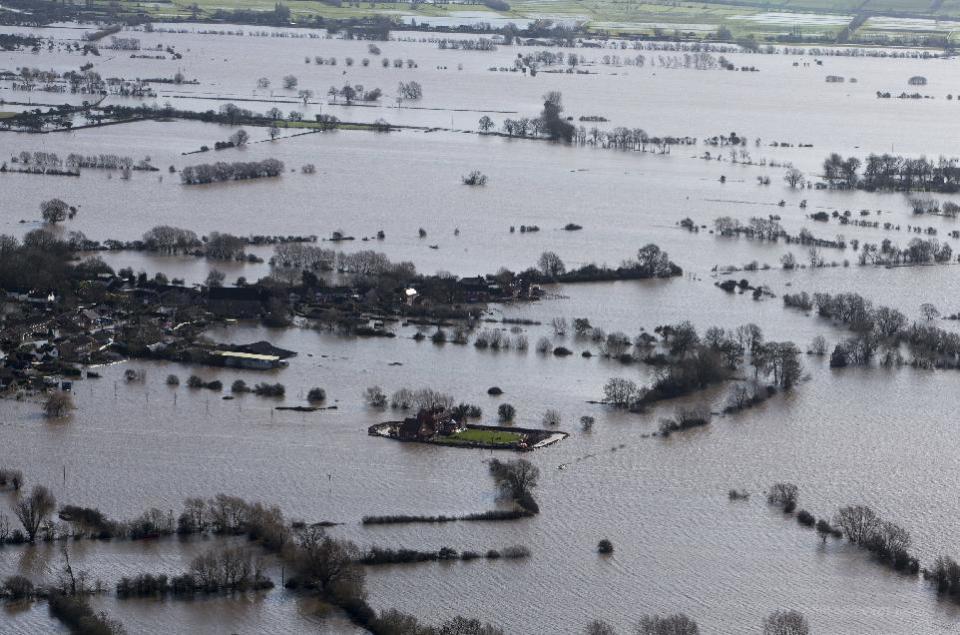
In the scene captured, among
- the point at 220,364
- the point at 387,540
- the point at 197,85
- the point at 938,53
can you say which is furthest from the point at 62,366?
the point at 938,53

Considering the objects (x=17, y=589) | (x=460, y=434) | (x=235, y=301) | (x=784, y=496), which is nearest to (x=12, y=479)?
(x=17, y=589)

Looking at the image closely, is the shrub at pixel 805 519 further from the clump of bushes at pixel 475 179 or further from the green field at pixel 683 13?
the green field at pixel 683 13

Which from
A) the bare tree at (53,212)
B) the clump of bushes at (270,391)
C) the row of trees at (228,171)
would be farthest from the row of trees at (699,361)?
the row of trees at (228,171)

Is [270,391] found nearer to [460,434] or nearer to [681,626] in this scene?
[460,434]

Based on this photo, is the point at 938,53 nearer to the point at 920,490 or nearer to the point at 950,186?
the point at 950,186

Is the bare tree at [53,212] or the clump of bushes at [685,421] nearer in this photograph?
the clump of bushes at [685,421]

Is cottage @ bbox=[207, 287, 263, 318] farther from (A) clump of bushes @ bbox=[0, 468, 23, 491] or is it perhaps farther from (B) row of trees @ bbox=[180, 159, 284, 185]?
(B) row of trees @ bbox=[180, 159, 284, 185]
